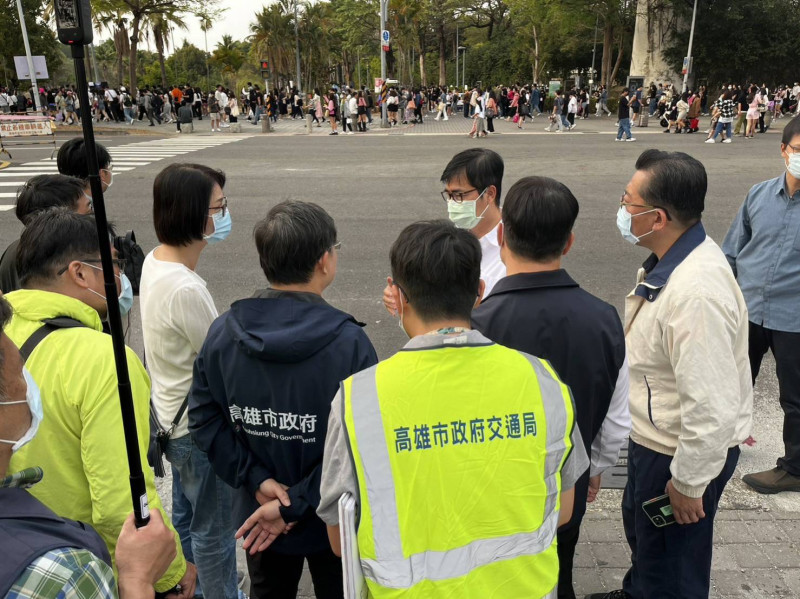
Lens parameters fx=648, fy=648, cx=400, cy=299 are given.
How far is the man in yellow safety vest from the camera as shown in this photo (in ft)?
5.33

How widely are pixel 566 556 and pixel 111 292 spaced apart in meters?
2.06

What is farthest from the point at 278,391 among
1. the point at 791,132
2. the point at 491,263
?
the point at 791,132

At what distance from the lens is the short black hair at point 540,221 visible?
2.38m

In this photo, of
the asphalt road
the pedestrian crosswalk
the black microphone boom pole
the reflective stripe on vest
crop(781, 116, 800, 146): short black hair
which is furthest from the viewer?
the pedestrian crosswalk

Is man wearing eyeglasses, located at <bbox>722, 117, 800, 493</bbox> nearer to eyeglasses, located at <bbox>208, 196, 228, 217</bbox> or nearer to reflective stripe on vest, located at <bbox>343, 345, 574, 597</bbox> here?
reflective stripe on vest, located at <bbox>343, 345, 574, 597</bbox>

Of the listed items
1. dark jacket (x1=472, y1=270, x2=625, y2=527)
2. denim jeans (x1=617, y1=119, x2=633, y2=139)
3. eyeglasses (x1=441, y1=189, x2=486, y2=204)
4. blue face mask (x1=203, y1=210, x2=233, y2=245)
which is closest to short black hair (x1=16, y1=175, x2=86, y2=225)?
A: blue face mask (x1=203, y1=210, x2=233, y2=245)

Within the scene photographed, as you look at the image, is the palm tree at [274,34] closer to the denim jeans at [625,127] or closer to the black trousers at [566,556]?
the denim jeans at [625,127]

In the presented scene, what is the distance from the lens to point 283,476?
2258 mm

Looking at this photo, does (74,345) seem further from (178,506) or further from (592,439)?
(592,439)

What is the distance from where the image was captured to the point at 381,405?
1633 mm

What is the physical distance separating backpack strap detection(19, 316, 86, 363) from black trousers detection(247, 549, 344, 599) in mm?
1048

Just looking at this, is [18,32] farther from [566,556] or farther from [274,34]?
[566,556]

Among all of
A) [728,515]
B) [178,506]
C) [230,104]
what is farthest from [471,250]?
[230,104]

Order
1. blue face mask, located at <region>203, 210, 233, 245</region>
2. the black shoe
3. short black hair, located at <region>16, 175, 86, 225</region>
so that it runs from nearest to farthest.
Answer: the black shoe
blue face mask, located at <region>203, 210, 233, 245</region>
short black hair, located at <region>16, 175, 86, 225</region>
